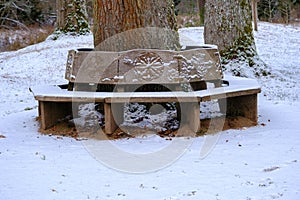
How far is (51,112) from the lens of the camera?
5.75 meters

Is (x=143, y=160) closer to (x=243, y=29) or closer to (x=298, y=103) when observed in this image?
(x=298, y=103)

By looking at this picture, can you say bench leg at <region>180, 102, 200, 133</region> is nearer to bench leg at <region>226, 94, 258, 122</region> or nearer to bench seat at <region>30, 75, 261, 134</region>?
bench seat at <region>30, 75, 261, 134</region>

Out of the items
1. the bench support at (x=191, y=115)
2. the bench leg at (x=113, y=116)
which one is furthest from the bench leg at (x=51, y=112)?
the bench support at (x=191, y=115)

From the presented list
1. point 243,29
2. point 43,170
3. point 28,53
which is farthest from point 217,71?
point 28,53

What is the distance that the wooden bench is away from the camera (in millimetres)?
5152

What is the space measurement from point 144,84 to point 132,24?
826 millimetres

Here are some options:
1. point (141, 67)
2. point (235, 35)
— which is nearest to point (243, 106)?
point (141, 67)

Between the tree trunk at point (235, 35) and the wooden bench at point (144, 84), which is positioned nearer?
the wooden bench at point (144, 84)

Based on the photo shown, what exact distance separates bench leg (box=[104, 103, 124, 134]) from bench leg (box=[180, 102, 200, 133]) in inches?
28.8

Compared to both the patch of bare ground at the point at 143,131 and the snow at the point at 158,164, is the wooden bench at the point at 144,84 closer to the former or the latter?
the patch of bare ground at the point at 143,131

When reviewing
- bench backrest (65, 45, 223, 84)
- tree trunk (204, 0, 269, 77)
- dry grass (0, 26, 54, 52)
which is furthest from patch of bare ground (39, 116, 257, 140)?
dry grass (0, 26, 54, 52)

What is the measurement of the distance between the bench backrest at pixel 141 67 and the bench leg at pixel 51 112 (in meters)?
0.45

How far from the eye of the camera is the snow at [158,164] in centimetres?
353

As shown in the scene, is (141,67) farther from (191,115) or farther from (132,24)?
(191,115)
